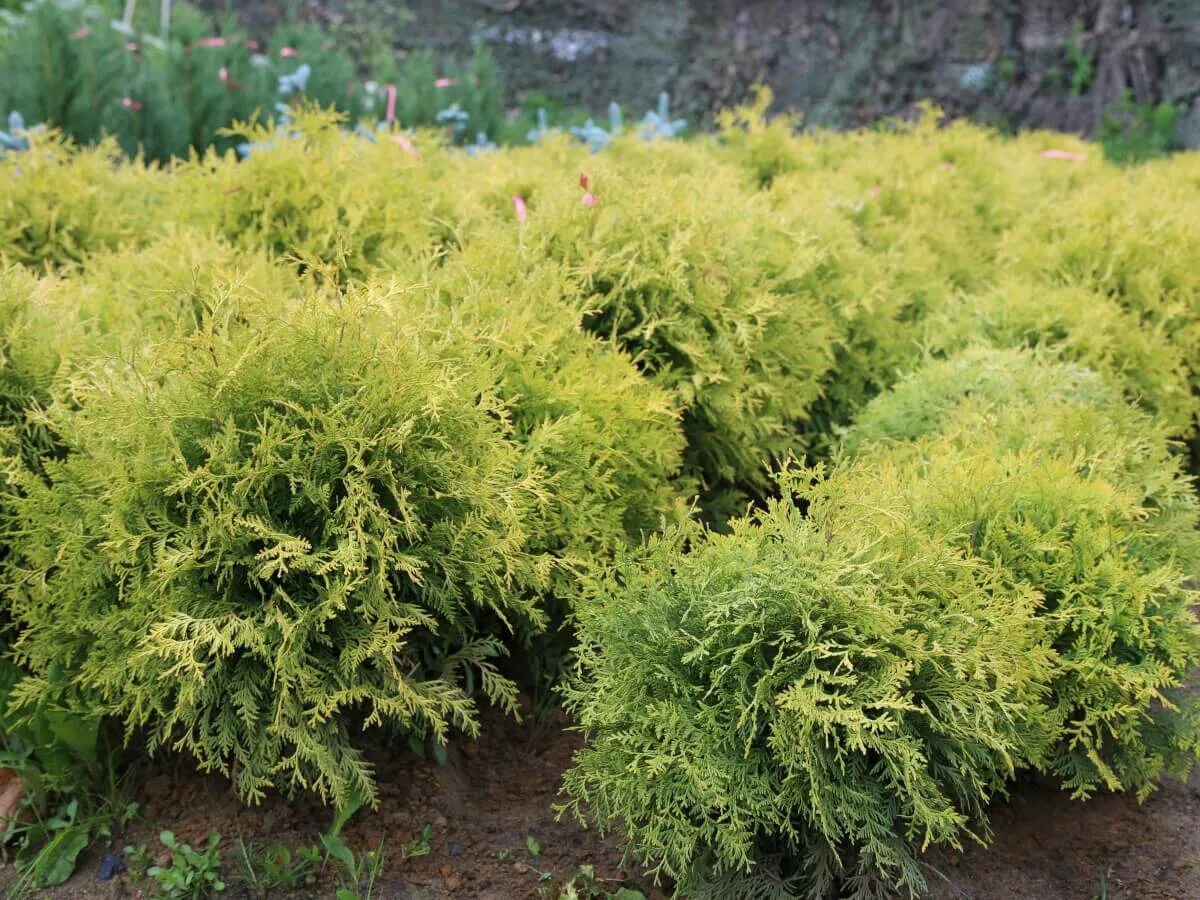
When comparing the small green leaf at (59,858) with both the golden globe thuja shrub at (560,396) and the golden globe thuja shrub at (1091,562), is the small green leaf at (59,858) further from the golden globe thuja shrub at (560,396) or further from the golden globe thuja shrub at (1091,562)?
the golden globe thuja shrub at (1091,562)

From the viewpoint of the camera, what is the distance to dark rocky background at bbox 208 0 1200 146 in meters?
10.1

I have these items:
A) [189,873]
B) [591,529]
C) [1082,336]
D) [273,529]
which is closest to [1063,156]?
[1082,336]

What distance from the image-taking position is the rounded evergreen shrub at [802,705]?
2062mm

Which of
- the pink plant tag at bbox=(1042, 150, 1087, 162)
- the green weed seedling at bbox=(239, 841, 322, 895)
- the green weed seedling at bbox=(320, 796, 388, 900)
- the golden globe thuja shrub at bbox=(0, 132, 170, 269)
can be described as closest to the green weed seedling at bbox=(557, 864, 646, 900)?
the green weed seedling at bbox=(320, 796, 388, 900)

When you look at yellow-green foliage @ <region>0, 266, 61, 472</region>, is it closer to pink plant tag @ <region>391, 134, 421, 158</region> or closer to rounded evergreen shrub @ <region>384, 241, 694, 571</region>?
rounded evergreen shrub @ <region>384, 241, 694, 571</region>

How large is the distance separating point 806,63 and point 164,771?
34.6ft

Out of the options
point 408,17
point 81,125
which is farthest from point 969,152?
point 408,17

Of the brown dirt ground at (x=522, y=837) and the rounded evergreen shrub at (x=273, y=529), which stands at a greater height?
the rounded evergreen shrub at (x=273, y=529)

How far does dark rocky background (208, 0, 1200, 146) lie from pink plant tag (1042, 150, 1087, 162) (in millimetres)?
3663

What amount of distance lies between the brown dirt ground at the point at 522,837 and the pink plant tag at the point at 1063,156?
488 cm

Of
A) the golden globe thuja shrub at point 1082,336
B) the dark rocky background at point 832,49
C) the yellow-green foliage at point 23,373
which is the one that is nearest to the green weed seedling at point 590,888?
the yellow-green foliage at point 23,373

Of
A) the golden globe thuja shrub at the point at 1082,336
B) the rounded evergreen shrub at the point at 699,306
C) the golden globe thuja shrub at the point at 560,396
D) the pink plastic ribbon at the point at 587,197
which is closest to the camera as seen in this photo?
A: the golden globe thuja shrub at the point at 560,396

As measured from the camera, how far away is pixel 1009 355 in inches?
146

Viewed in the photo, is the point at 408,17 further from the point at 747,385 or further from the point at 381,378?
the point at 381,378
